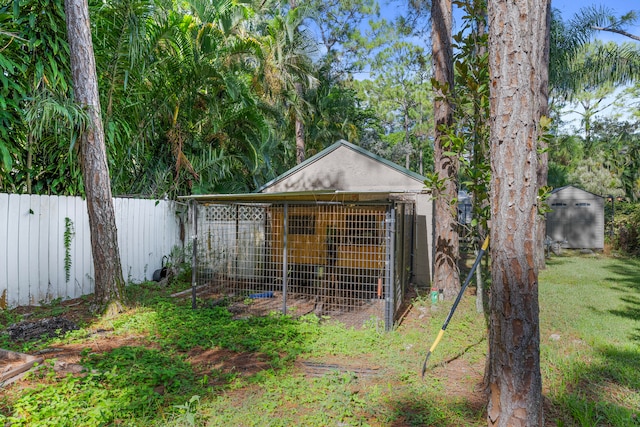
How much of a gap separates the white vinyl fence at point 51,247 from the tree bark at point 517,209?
6129mm

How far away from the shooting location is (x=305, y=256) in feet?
21.9

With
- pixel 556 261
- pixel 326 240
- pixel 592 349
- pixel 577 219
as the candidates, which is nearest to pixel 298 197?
pixel 326 240

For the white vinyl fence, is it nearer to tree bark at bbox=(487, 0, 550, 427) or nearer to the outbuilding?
the outbuilding

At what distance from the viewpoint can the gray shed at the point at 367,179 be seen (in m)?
8.27

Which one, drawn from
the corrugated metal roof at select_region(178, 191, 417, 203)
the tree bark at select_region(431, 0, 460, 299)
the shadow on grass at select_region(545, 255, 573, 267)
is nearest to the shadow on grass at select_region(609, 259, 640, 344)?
the shadow on grass at select_region(545, 255, 573, 267)

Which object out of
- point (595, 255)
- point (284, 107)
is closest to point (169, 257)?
point (284, 107)

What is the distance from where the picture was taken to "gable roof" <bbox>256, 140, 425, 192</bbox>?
8.12 m

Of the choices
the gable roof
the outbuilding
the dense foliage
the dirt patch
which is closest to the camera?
the dirt patch

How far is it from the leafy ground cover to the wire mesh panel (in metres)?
0.92

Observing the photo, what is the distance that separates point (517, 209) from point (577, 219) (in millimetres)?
16426

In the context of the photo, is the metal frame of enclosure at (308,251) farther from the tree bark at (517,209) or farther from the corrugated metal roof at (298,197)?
the tree bark at (517,209)

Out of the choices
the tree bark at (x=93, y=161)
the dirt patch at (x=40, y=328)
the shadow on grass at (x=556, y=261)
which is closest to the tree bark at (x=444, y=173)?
the tree bark at (x=93, y=161)

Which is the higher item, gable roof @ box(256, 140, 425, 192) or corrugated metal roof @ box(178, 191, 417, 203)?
gable roof @ box(256, 140, 425, 192)

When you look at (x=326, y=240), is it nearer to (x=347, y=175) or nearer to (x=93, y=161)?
(x=347, y=175)
